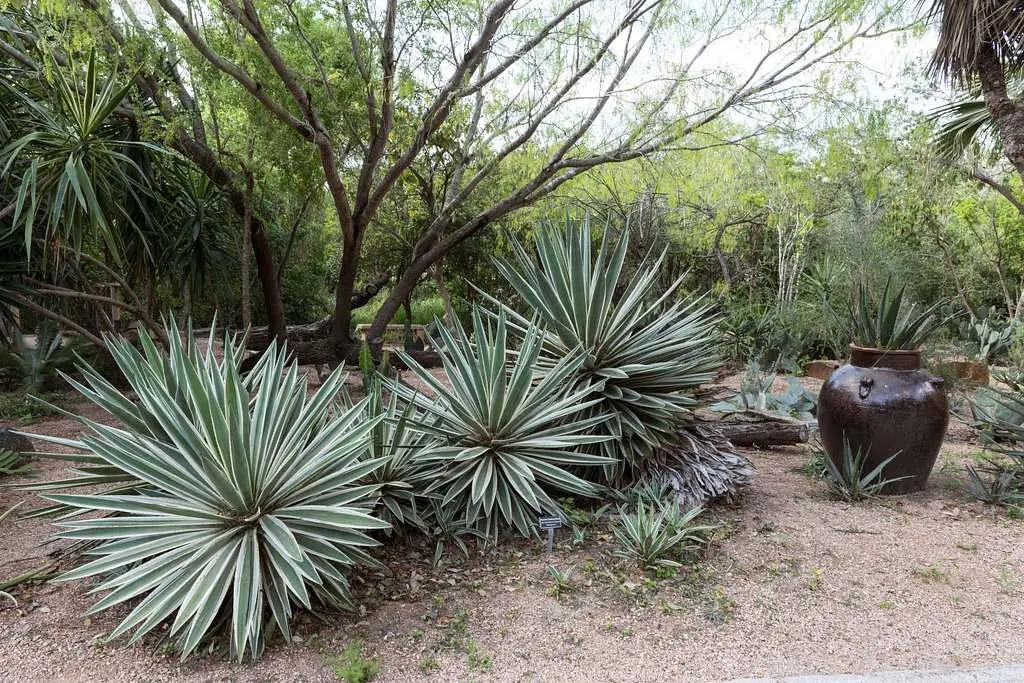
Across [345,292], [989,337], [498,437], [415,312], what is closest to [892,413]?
[498,437]

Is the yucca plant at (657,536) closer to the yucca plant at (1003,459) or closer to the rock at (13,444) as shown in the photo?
the yucca plant at (1003,459)

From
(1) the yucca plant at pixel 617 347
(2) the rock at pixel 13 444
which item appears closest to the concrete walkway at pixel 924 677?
(1) the yucca plant at pixel 617 347

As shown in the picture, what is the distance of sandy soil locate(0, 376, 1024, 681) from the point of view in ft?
10.0

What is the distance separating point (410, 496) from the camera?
4.04 meters

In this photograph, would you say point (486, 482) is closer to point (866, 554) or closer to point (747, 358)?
point (866, 554)

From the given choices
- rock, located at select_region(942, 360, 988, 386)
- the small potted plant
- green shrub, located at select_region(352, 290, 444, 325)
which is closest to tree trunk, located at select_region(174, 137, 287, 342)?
the small potted plant

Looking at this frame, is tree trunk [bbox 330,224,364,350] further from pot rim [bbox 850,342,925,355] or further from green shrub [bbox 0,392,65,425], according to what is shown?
pot rim [bbox 850,342,925,355]

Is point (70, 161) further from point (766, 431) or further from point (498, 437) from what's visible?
point (766, 431)

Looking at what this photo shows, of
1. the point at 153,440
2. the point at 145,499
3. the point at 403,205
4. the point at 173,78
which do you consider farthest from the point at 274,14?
the point at 403,205

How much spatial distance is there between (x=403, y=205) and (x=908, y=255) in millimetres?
8447

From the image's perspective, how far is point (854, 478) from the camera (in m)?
4.87

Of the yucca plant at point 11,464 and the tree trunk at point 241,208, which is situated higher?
the tree trunk at point 241,208

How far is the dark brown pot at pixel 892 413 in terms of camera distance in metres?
4.84

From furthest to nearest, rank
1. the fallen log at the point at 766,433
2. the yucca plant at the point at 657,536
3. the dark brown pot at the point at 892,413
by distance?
the fallen log at the point at 766,433
the dark brown pot at the point at 892,413
the yucca plant at the point at 657,536
